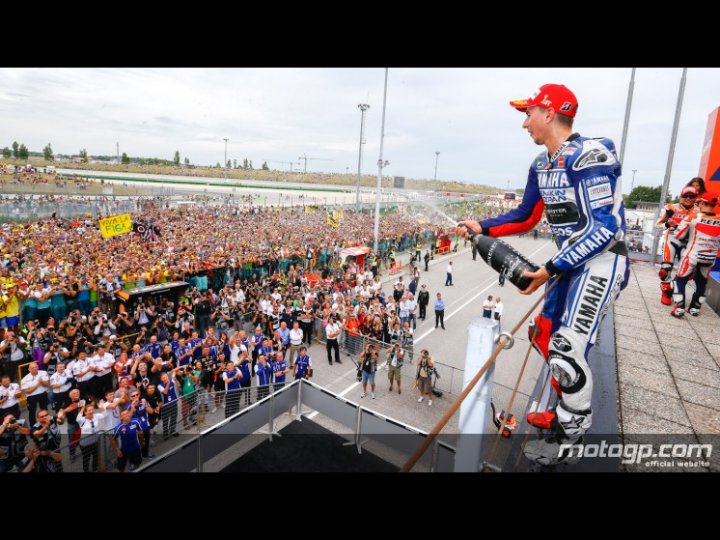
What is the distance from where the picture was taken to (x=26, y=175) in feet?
120

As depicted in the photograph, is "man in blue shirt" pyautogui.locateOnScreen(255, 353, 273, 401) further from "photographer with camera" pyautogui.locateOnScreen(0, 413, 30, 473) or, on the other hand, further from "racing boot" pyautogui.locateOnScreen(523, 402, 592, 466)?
"racing boot" pyautogui.locateOnScreen(523, 402, 592, 466)

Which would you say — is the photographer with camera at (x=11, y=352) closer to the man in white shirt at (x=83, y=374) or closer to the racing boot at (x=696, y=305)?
the man in white shirt at (x=83, y=374)

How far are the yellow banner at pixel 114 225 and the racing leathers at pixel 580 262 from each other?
53.9ft

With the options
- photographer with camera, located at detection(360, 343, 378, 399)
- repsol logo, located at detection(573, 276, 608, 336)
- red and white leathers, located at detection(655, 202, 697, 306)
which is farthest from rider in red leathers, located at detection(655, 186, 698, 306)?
photographer with camera, located at detection(360, 343, 378, 399)

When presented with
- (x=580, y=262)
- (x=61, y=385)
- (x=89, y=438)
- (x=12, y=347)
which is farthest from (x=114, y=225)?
(x=580, y=262)

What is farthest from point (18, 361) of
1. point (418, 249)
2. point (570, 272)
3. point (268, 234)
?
point (418, 249)

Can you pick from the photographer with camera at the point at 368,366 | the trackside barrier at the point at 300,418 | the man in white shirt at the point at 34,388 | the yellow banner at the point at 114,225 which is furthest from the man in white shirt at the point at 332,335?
the yellow banner at the point at 114,225

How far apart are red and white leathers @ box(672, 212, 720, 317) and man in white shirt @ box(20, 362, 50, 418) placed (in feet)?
37.3

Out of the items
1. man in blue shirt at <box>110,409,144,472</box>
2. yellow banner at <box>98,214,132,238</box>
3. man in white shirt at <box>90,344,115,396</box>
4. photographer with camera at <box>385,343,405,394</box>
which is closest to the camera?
man in blue shirt at <box>110,409,144,472</box>

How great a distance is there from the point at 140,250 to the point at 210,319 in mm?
6290

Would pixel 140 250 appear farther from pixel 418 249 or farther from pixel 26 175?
pixel 26 175

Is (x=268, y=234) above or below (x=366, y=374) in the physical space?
above

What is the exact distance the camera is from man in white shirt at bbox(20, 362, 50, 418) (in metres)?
7.53

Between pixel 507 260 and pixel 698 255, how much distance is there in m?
5.82
